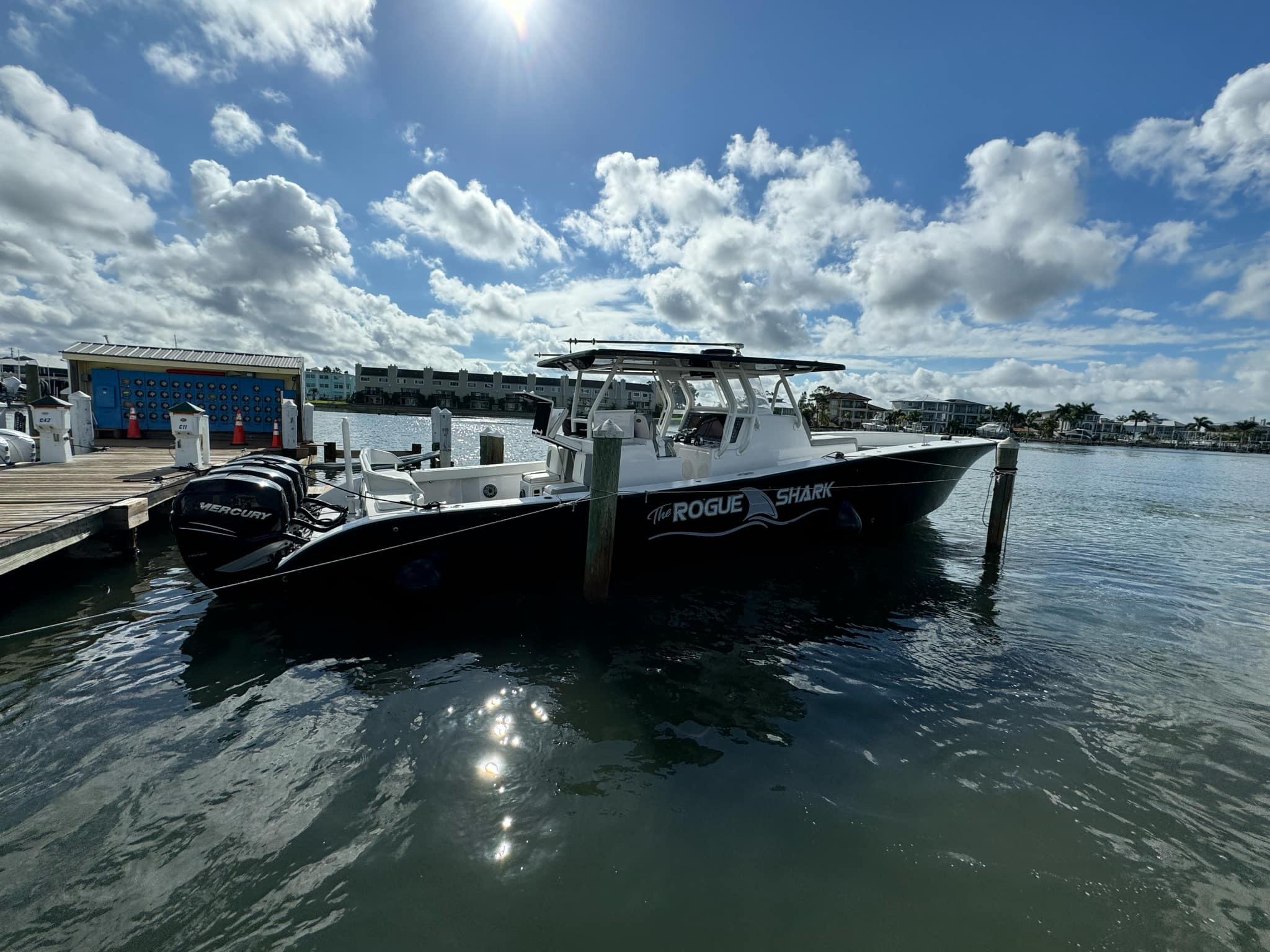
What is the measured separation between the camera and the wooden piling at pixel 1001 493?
32.1 ft

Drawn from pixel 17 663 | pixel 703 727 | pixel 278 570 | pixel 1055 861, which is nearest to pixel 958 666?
pixel 1055 861

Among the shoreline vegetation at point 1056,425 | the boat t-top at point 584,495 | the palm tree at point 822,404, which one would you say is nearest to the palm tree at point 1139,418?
the shoreline vegetation at point 1056,425

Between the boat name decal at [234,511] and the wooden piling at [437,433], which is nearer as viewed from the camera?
the boat name decal at [234,511]

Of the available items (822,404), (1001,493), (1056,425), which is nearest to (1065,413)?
(1056,425)

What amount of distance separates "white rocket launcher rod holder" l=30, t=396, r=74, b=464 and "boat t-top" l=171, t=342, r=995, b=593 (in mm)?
5911

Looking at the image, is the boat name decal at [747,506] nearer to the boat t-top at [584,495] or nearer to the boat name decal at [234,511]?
the boat t-top at [584,495]

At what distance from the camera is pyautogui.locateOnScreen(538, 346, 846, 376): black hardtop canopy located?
24.6 ft

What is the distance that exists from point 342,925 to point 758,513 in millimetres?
6497

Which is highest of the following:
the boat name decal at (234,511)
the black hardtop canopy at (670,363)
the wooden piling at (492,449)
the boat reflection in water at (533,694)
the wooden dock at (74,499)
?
the black hardtop canopy at (670,363)

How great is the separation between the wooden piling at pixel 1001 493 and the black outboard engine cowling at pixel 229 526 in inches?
437

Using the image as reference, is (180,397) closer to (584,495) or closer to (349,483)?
(349,483)

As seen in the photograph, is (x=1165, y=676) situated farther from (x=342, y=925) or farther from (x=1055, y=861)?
(x=342, y=925)

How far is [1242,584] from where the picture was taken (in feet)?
30.4

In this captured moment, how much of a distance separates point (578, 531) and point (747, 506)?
2.53 meters
